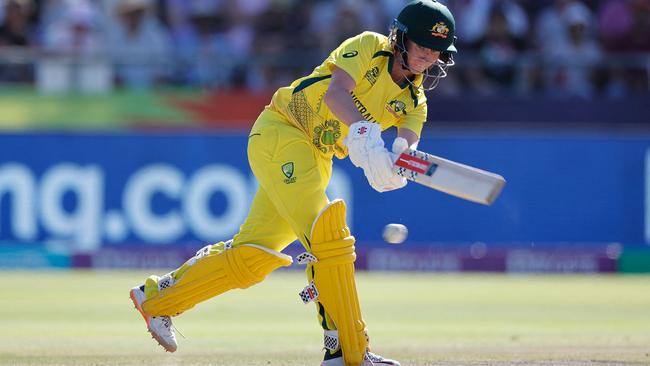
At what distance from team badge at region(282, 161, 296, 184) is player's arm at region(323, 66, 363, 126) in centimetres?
28

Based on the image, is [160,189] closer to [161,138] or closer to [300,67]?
[161,138]

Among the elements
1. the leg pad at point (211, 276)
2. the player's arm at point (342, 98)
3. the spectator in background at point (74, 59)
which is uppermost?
the spectator in background at point (74, 59)

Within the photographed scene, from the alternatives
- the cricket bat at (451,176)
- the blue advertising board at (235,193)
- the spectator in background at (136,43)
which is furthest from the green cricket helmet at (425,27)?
the spectator in background at (136,43)

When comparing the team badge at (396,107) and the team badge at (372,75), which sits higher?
the team badge at (372,75)

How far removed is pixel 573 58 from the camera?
11.1 metres

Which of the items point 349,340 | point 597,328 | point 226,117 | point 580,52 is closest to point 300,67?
point 226,117

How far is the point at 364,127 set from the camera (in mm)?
4344

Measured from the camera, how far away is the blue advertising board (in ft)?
34.0

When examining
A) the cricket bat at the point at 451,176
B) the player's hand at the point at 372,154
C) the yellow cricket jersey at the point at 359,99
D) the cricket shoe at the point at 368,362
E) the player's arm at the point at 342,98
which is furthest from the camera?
the yellow cricket jersey at the point at 359,99

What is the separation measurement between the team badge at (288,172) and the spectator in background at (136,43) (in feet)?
20.9

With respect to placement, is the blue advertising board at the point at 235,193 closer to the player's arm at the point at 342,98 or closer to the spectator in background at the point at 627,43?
the spectator in background at the point at 627,43

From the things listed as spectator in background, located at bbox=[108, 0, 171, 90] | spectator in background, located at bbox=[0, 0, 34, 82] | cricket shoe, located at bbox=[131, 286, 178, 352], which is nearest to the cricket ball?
cricket shoe, located at bbox=[131, 286, 178, 352]

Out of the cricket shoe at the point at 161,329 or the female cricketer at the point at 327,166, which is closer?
the female cricketer at the point at 327,166

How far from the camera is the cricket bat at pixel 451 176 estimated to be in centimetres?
397
